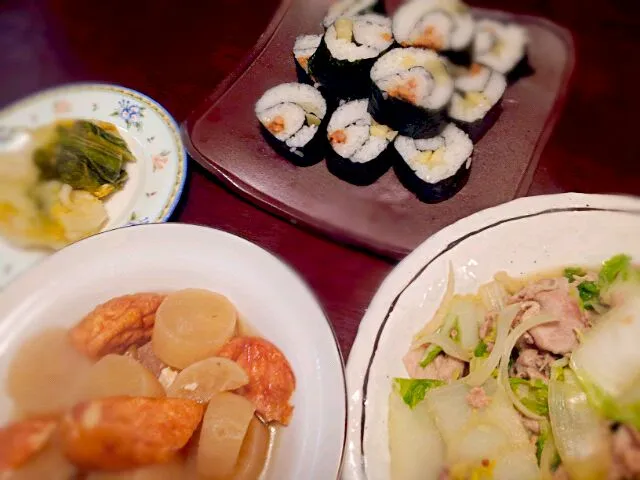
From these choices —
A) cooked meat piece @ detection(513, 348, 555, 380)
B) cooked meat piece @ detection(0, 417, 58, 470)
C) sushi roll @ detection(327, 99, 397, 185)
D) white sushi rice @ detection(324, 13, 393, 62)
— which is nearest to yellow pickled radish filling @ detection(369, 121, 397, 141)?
sushi roll @ detection(327, 99, 397, 185)

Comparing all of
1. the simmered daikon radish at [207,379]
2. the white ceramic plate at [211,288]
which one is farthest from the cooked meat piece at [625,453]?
the simmered daikon radish at [207,379]

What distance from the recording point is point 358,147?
1.78 metres

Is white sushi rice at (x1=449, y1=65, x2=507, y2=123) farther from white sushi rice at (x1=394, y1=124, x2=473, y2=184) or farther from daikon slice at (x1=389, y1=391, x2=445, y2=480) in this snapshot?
daikon slice at (x1=389, y1=391, x2=445, y2=480)

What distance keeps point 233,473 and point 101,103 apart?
52.8 inches

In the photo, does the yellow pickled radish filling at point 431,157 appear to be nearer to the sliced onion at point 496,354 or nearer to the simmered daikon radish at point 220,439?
the sliced onion at point 496,354

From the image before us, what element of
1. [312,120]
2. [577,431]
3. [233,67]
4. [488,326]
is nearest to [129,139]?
[233,67]

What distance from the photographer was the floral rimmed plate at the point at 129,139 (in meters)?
1.64

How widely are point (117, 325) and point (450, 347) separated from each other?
787 millimetres

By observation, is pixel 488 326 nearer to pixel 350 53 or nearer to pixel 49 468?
pixel 49 468

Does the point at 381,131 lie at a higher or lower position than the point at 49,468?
higher

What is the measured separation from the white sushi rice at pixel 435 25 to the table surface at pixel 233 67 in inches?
4.6

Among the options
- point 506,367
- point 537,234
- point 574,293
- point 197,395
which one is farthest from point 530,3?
point 197,395

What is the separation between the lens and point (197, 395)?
1.22 m

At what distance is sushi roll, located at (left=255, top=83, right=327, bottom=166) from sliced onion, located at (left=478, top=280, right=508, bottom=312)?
0.76m
